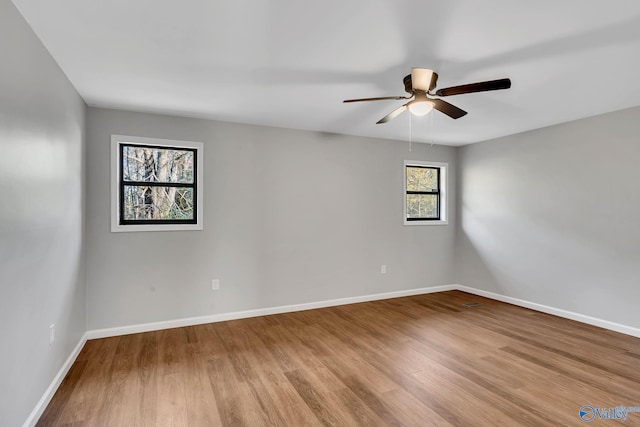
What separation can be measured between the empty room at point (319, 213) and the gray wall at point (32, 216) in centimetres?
2

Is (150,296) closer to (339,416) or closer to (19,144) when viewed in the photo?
(19,144)

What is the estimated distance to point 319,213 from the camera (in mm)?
4391

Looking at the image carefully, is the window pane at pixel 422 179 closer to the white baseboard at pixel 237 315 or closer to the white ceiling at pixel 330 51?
the white baseboard at pixel 237 315

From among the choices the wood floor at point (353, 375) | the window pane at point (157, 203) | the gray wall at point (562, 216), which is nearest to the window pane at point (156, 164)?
the window pane at point (157, 203)

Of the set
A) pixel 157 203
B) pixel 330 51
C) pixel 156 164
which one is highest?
pixel 330 51

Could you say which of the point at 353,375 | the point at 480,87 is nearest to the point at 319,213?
the point at 353,375

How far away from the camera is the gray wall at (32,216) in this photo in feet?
5.30

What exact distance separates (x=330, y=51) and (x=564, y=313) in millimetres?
4285

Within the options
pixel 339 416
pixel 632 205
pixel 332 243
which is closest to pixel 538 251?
pixel 632 205

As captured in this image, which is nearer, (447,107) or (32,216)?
(32,216)

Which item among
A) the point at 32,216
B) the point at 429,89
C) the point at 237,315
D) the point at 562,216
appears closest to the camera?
the point at 32,216

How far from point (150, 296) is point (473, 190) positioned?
195 inches

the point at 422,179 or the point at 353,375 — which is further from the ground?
the point at 422,179

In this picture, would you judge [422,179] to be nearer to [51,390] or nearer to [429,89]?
[429,89]
